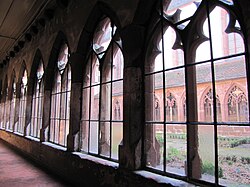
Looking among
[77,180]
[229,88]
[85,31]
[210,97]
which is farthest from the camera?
[85,31]

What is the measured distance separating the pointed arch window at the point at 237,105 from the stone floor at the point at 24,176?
248 centimetres

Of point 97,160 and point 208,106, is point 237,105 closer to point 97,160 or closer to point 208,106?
point 208,106

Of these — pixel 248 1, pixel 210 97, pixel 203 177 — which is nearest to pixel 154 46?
pixel 210 97

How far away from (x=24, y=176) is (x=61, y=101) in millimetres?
1392

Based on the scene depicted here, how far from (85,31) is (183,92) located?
1.97 metres

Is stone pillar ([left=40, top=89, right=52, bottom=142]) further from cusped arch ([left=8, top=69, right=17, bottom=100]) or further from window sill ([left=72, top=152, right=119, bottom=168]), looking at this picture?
cusped arch ([left=8, top=69, right=17, bottom=100])

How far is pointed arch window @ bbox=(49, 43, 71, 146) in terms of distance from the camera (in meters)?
3.83

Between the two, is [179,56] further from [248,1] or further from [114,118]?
[114,118]

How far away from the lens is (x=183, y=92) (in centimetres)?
187

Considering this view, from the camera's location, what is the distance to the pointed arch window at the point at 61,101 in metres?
3.83

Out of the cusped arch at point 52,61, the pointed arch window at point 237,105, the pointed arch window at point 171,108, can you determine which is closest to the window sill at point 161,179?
the pointed arch window at point 171,108

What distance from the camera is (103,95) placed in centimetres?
288

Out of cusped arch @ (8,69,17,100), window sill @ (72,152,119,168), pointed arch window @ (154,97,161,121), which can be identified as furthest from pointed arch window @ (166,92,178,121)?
cusped arch @ (8,69,17,100)

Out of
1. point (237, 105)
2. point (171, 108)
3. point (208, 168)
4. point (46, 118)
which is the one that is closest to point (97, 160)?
point (171, 108)
